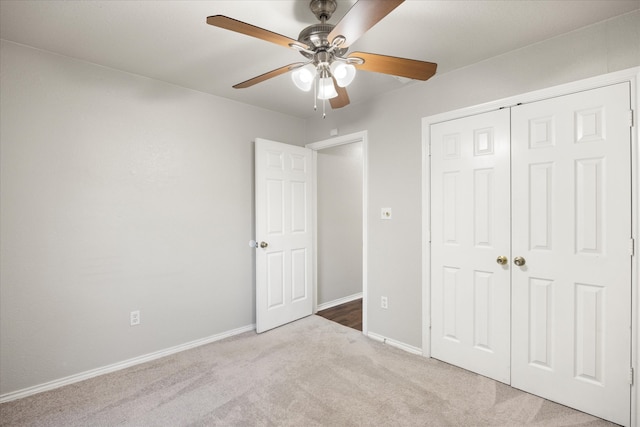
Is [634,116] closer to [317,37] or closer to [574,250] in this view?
[574,250]

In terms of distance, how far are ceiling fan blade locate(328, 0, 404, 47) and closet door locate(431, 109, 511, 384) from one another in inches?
57.6

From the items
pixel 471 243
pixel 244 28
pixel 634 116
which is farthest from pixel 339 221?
pixel 244 28

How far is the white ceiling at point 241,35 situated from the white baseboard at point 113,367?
Answer: 7.81ft

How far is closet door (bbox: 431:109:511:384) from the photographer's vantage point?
2258 millimetres

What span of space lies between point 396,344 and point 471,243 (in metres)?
1.19

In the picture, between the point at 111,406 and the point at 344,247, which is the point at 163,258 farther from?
the point at 344,247

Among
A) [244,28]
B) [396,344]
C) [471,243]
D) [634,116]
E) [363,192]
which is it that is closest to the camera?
[244,28]

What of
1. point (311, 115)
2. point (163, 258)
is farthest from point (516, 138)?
point (163, 258)

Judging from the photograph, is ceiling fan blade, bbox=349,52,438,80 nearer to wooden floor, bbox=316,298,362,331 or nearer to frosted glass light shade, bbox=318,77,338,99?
frosted glass light shade, bbox=318,77,338,99

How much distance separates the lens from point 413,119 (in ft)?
9.03

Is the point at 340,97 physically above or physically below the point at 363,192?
above

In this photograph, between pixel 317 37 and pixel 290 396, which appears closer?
pixel 317 37

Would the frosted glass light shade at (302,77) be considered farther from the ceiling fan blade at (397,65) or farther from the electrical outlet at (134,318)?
the electrical outlet at (134,318)

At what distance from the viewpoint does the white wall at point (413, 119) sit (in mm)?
1894
